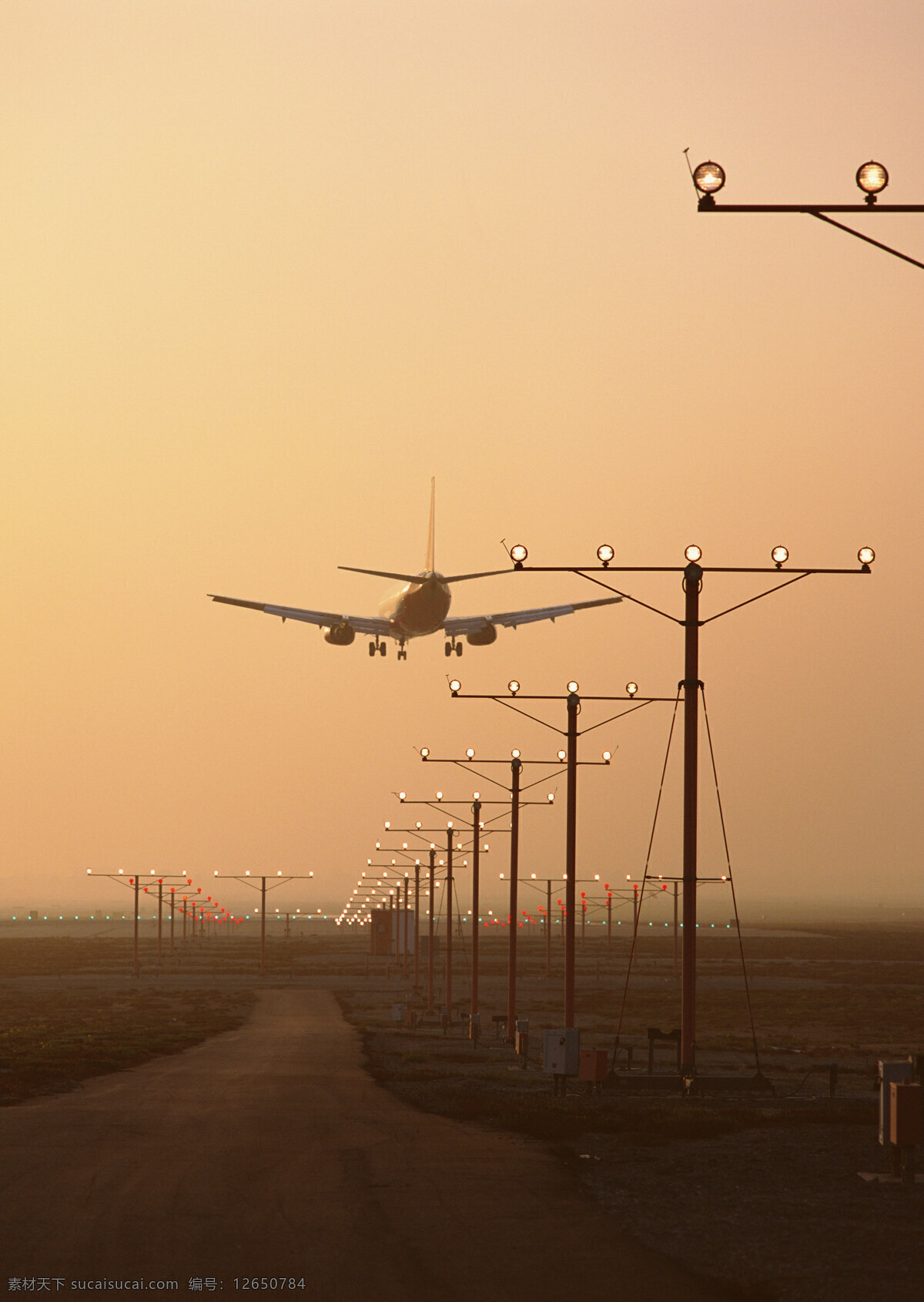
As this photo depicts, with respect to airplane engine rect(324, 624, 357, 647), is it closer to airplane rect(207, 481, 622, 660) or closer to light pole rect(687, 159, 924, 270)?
airplane rect(207, 481, 622, 660)

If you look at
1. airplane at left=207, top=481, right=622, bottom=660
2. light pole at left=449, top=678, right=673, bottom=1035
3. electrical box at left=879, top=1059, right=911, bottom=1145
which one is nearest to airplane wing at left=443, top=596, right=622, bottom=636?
airplane at left=207, top=481, right=622, bottom=660

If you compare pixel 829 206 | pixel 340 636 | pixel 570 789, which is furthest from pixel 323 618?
pixel 829 206

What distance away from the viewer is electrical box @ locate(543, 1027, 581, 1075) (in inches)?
1155

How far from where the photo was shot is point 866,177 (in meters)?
15.3

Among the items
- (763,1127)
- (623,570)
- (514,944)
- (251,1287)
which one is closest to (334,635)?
(514,944)

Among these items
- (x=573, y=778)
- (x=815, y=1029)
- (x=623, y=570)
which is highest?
(x=623, y=570)

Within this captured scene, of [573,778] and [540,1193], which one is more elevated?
[573,778]

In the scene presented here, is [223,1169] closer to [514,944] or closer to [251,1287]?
[251,1287]

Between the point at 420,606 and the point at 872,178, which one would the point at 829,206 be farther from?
the point at 420,606

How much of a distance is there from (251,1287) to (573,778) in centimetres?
2901

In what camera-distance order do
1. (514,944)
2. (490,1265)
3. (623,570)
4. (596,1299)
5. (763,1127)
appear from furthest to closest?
(514,944) < (623,570) < (763,1127) < (490,1265) < (596,1299)

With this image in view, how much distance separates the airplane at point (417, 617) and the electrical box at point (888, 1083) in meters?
45.4

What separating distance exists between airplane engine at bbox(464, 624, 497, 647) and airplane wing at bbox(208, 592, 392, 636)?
4.09m

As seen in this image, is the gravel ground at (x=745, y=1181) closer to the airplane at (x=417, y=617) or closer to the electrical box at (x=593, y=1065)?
the electrical box at (x=593, y=1065)
